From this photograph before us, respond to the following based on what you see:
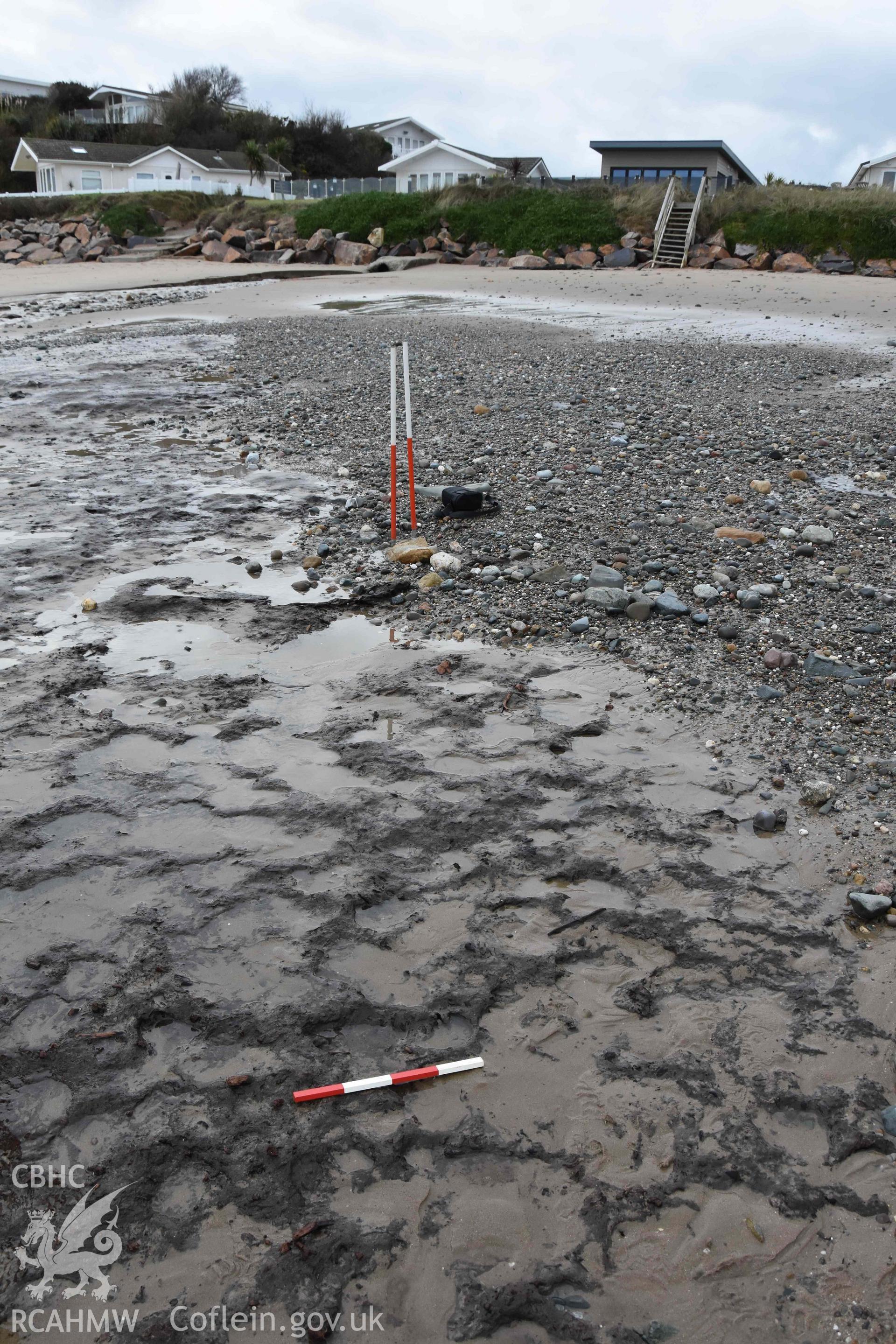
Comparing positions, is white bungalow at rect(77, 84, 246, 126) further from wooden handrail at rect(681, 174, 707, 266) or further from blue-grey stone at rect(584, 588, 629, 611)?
blue-grey stone at rect(584, 588, 629, 611)

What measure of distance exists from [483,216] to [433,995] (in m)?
35.5

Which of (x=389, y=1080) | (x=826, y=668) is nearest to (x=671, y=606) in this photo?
(x=826, y=668)

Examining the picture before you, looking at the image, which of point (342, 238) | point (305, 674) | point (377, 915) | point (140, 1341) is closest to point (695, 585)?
point (305, 674)

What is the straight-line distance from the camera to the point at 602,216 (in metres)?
31.2

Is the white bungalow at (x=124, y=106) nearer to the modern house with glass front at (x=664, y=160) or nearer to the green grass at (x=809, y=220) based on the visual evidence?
the modern house with glass front at (x=664, y=160)

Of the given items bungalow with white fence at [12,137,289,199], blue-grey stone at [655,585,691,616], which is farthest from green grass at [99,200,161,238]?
blue-grey stone at [655,585,691,616]

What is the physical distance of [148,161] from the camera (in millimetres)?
55156

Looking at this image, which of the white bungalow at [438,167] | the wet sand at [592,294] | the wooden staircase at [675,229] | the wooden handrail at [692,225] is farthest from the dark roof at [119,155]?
the wooden handrail at [692,225]

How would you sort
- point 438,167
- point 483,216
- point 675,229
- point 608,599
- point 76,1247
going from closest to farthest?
1. point 76,1247
2. point 608,599
3. point 675,229
4. point 483,216
5. point 438,167

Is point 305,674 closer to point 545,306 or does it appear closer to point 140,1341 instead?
point 140,1341

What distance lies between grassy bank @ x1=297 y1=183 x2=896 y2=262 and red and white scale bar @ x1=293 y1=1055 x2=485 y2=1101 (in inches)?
1165

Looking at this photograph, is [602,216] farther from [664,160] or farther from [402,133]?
[402,133]

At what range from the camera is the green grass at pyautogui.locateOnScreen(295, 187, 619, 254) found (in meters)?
31.2

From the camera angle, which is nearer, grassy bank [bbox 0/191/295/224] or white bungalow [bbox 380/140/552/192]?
grassy bank [bbox 0/191/295/224]
